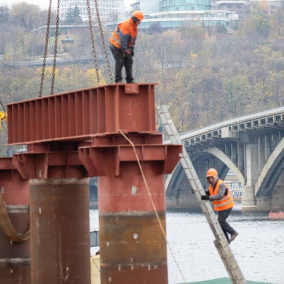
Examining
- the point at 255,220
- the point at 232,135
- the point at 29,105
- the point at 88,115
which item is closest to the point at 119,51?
the point at 88,115

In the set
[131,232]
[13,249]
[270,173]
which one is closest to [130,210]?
[131,232]

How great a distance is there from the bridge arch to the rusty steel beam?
11358 cm

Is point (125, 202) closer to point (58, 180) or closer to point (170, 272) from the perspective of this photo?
point (58, 180)

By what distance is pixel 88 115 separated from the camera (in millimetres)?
33125

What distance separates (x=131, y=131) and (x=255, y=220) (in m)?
96.0

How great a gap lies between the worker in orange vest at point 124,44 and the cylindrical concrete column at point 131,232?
2.86m

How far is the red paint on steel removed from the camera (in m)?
31.5

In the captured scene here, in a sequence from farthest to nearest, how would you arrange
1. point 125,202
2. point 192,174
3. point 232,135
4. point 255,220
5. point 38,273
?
point 232,135 < point 255,220 < point 38,273 < point 125,202 < point 192,174

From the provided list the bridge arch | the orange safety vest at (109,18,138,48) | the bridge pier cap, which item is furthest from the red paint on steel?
the bridge arch

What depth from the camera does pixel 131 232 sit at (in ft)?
101

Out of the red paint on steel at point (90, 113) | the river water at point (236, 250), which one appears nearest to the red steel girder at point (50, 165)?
the red paint on steel at point (90, 113)

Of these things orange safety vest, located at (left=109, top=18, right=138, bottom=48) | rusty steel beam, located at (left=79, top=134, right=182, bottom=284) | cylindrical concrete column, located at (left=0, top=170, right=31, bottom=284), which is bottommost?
cylindrical concrete column, located at (left=0, top=170, right=31, bottom=284)

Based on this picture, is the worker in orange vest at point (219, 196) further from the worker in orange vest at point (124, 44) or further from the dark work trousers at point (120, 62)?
the worker in orange vest at point (124, 44)

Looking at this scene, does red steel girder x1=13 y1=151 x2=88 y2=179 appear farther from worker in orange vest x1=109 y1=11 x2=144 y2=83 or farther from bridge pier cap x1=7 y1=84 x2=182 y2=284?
worker in orange vest x1=109 y1=11 x2=144 y2=83
